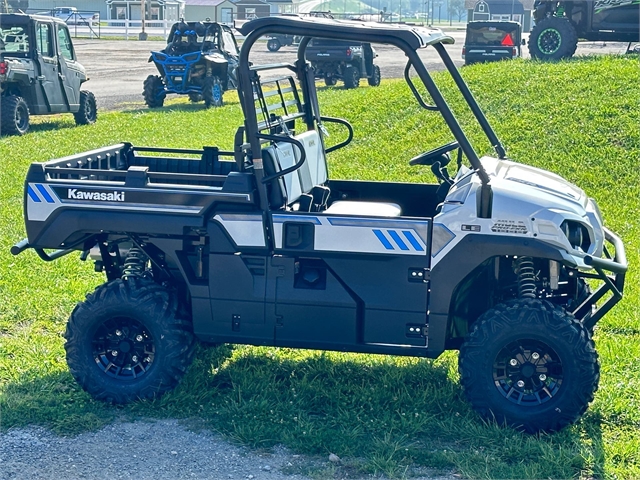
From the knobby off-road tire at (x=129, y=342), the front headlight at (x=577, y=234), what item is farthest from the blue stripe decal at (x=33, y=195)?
the front headlight at (x=577, y=234)

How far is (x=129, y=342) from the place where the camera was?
5184mm

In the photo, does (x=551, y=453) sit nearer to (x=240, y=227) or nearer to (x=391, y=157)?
(x=240, y=227)

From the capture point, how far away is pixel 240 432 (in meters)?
4.75

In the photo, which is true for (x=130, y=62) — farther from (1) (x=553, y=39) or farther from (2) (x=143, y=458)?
(2) (x=143, y=458)

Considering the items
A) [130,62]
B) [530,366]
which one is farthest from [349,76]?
[530,366]

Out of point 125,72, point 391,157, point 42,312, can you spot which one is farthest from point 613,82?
point 125,72

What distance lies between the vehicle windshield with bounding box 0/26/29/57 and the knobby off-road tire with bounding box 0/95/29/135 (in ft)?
3.64

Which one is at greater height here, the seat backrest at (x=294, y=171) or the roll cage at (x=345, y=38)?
the roll cage at (x=345, y=38)

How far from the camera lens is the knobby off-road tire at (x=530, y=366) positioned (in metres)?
4.66

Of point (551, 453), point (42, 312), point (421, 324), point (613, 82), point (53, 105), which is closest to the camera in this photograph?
point (551, 453)

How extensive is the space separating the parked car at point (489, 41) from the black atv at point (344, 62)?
10.6 feet

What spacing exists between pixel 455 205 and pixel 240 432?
5.27 ft

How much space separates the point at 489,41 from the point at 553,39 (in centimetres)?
892

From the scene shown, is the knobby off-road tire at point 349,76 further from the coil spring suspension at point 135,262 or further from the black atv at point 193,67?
the coil spring suspension at point 135,262
